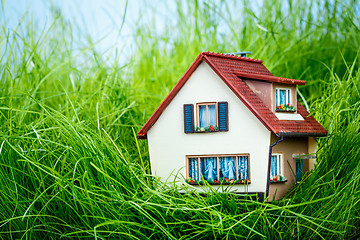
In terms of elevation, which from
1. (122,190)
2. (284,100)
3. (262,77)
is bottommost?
(122,190)

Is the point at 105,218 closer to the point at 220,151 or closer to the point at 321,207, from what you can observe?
the point at 220,151

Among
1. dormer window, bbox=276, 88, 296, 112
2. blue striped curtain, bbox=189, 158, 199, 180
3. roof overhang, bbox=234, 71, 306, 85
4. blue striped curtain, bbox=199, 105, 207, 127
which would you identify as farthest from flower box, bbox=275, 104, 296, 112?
blue striped curtain, bbox=189, 158, 199, 180

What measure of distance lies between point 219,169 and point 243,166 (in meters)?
0.10

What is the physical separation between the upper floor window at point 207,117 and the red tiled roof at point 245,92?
9cm

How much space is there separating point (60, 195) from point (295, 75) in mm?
2059

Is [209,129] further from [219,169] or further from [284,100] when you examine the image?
[284,100]

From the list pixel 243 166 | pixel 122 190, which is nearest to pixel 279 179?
pixel 243 166

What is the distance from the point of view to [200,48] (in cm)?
408

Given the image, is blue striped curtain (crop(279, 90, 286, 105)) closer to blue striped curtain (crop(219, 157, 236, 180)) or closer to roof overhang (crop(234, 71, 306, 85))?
roof overhang (crop(234, 71, 306, 85))

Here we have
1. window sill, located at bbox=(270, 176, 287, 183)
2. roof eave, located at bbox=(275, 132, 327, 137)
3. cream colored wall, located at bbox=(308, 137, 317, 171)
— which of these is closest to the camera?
roof eave, located at bbox=(275, 132, 327, 137)

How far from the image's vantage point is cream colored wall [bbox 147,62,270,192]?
2133mm

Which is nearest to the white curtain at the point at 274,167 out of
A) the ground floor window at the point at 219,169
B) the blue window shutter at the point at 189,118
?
the ground floor window at the point at 219,169

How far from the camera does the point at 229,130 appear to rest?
215 centimetres

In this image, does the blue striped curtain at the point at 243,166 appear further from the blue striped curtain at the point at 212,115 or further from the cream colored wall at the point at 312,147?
the cream colored wall at the point at 312,147
